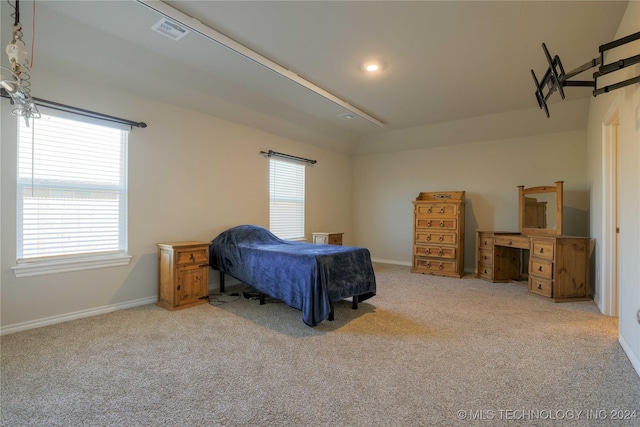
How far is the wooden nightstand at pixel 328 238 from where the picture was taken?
5680 mm

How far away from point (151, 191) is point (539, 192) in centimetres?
570

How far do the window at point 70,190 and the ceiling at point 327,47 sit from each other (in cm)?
47

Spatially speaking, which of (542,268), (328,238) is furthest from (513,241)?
→ (328,238)

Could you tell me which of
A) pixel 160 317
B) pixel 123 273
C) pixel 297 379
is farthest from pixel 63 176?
pixel 297 379

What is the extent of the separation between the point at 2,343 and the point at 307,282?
2.59 meters

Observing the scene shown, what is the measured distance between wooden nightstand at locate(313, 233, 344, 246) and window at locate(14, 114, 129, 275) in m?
3.24

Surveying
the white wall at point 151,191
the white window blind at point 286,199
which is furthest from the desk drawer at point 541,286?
A: the white wall at point 151,191

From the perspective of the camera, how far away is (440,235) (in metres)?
5.34

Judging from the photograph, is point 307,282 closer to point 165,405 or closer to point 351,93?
point 165,405

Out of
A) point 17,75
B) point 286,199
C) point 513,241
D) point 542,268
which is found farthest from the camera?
point 286,199

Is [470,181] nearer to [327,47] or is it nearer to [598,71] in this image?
[598,71]

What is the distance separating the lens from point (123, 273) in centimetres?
340

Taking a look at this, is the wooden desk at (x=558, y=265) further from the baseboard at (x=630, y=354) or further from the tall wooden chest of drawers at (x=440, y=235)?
the baseboard at (x=630, y=354)

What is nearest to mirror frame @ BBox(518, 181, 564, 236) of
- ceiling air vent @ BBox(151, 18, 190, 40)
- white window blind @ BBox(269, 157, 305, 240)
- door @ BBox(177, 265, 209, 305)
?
white window blind @ BBox(269, 157, 305, 240)
